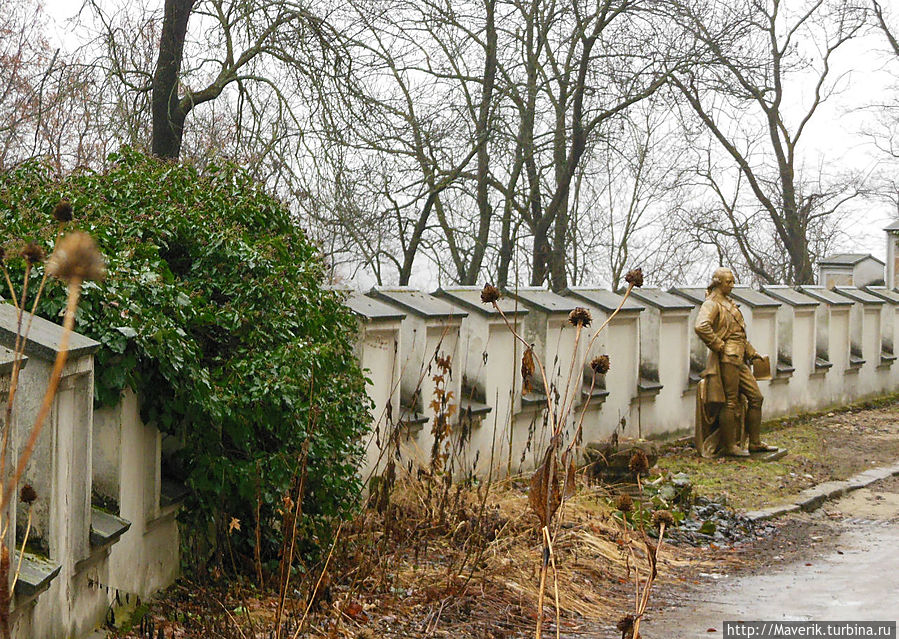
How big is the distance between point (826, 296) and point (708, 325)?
719 cm

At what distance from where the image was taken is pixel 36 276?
510cm

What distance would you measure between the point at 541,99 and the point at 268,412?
17.3 meters

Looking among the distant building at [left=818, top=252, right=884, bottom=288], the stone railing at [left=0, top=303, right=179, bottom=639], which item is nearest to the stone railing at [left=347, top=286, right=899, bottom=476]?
the stone railing at [left=0, top=303, right=179, bottom=639]

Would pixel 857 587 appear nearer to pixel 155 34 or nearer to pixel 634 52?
pixel 155 34

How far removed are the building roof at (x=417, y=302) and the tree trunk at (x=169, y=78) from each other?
3226mm

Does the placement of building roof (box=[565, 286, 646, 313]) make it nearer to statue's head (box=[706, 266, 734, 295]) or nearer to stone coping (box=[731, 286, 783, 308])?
statue's head (box=[706, 266, 734, 295])

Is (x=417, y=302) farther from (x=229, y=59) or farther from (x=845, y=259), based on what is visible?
(x=845, y=259)

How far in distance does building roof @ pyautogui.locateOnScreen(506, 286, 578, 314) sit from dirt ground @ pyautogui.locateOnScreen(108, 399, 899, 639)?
229cm

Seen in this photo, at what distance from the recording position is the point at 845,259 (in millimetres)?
43844

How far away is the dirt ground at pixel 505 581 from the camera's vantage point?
540 centimetres

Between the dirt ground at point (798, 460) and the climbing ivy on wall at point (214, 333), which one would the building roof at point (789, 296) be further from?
the climbing ivy on wall at point (214, 333)

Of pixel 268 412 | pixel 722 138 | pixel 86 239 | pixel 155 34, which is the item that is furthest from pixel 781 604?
pixel 722 138

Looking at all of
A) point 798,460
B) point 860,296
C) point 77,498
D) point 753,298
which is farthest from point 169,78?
point 860,296

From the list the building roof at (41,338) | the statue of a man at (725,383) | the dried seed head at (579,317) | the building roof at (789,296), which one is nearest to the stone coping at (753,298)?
the building roof at (789,296)
